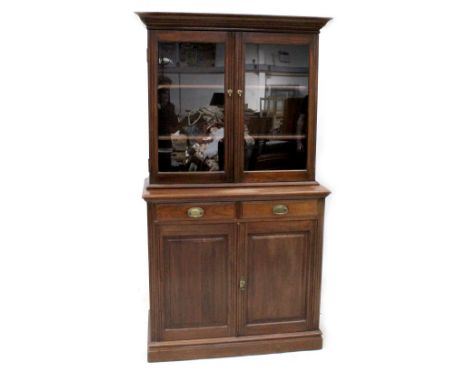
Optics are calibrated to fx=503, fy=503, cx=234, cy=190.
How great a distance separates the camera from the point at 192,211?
2.49m

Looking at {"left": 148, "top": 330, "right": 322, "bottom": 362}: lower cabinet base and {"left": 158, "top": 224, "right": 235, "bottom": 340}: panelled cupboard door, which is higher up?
{"left": 158, "top": 224, "right": 235, "bottom": 340}: panelled cupboard door

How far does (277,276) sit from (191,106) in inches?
38.9

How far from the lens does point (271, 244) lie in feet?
8.54

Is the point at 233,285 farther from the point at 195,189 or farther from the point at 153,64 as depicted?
the point at 153,64

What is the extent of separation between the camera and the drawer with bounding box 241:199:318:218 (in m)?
2.54

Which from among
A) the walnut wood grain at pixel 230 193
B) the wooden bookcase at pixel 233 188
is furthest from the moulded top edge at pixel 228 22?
the walnut wood grain at pixel 230 193

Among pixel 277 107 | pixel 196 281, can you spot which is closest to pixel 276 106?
pixel 277 107

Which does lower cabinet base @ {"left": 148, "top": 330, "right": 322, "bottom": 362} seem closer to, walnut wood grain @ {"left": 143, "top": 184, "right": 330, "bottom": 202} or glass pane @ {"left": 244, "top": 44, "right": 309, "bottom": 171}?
walnut wood grain @ {"left": 143, "top": 184, "right": 330, "bottom": 202}

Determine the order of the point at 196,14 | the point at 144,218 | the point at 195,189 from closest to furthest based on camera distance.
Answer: the point at 196,14
the point at 195,189
the point at 144,218

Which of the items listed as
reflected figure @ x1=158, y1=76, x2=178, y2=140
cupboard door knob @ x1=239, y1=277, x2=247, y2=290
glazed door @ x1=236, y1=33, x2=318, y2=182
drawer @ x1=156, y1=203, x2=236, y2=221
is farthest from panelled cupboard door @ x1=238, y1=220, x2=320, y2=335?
reflected figure @ x1=158, y1=76, x2=178, y2=140

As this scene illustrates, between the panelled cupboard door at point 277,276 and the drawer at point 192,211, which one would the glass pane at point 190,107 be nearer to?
the drawer at point 192,211

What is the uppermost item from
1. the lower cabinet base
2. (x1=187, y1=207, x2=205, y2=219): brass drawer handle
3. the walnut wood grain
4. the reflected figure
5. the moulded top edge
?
the moulded top edge

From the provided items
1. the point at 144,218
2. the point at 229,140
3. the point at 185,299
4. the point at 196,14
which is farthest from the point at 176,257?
the point at 196,14

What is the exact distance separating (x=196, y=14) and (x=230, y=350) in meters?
1.69
